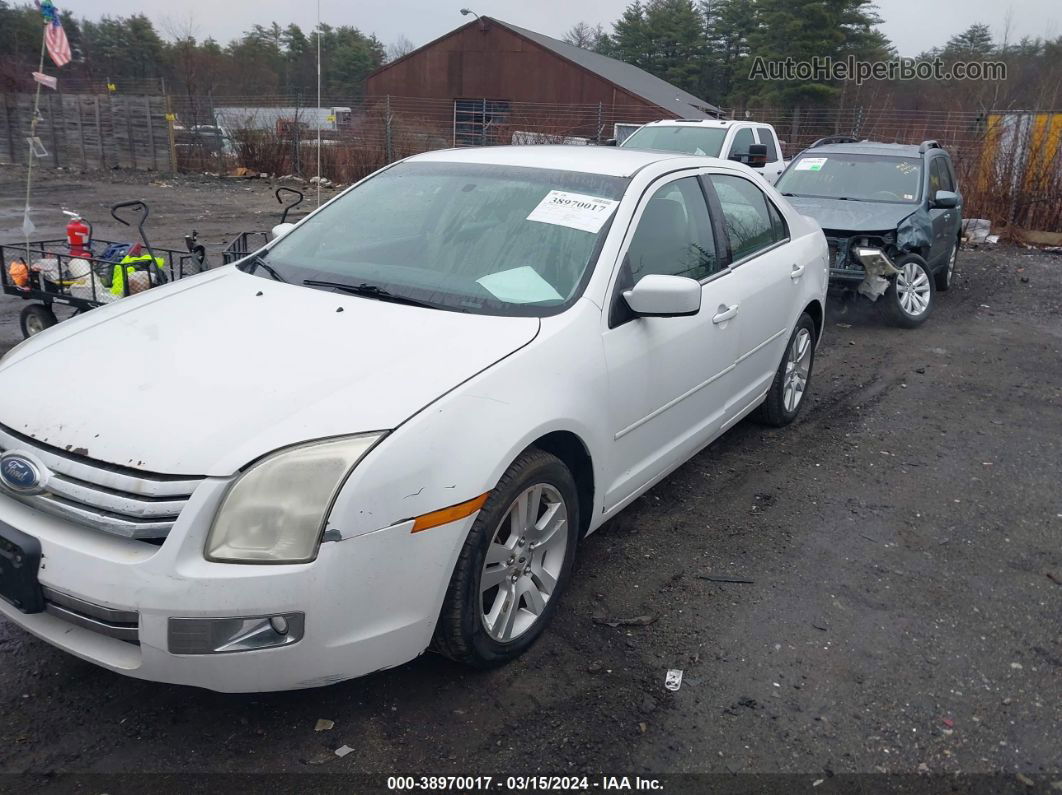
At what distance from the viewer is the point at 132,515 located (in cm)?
233

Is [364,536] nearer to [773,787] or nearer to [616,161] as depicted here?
[773,787]

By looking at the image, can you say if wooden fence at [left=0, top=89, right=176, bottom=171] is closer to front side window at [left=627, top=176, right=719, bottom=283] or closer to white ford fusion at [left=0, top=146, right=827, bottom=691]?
white ford fusion at [left=0, top=146, right=827, bottom=691]

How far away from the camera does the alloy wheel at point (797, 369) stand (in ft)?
17.7

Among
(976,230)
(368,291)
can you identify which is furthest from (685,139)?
(368,291)

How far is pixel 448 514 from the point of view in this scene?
2.55 m

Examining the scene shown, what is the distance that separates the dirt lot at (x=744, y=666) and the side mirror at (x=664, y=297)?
1.19 m

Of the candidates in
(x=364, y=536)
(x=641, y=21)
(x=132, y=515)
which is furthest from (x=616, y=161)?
(x=641, y=21)

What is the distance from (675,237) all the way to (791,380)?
1.96 meters

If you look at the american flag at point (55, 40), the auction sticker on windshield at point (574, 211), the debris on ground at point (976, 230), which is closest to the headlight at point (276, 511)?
the auction sticker on windshield at point (574, 211)

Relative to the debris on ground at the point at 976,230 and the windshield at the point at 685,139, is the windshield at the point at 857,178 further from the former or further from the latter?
the debris on ground at the point at 976,230

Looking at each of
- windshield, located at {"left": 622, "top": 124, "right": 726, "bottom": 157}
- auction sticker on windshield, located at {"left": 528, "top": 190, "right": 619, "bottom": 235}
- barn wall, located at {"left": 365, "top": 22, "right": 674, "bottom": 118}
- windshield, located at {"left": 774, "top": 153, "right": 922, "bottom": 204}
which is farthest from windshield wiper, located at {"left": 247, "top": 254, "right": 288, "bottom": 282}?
barn wall, located at {"left": 365, "top": 22, "right": 674, "bottom": 118}

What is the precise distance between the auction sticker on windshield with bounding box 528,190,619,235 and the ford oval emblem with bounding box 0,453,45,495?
81.4 inches

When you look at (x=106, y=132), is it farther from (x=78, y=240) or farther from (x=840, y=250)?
(x=840, y=250)

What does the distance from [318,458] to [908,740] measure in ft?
6.81
